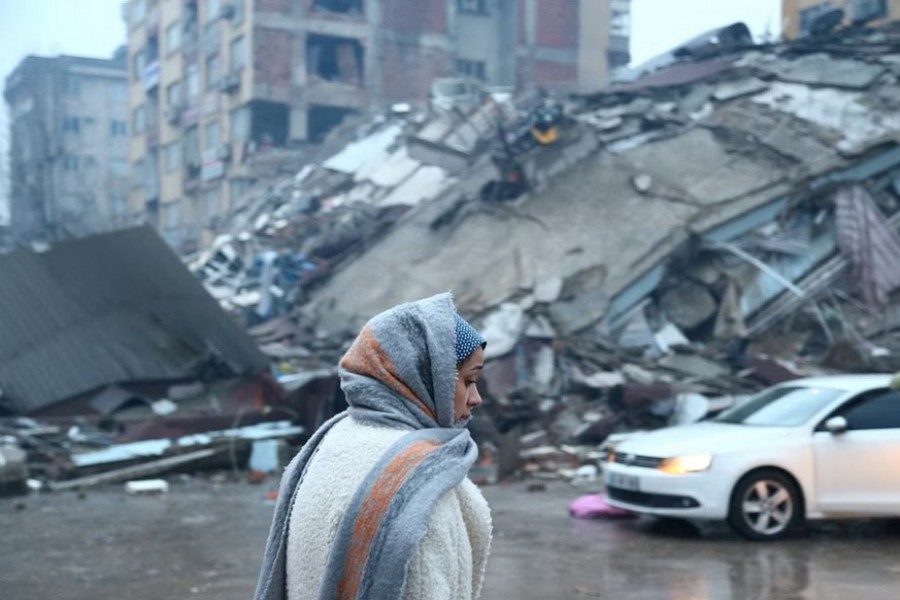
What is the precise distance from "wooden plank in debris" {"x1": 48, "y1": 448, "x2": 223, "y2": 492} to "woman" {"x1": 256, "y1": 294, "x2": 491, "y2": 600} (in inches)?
513

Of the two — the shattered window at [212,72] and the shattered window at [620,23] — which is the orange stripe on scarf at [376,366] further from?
the shattered window at [620,23]

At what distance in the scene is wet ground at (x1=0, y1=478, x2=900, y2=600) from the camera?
28.6ft

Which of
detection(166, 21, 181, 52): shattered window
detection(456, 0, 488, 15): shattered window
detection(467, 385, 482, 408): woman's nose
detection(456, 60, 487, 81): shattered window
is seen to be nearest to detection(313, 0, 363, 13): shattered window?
detection(456, 0, 488, 15): shattered window

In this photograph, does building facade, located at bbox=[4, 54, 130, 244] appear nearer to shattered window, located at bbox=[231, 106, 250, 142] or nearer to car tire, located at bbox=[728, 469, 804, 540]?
shattered window, located at bbox=[231, 106, 250, 142]

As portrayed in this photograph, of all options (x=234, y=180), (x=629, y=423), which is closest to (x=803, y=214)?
(x=629, y=423)

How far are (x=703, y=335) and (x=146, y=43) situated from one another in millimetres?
52055

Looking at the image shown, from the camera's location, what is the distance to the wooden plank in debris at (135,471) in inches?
590

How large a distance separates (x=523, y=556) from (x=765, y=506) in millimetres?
2303

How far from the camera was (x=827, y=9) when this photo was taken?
32875mm

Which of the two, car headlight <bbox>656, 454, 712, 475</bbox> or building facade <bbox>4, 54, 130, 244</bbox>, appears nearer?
car headlight <bbox>656, 454, 712, 475</bbox>

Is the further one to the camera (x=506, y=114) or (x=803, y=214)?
(x=506, y=114)

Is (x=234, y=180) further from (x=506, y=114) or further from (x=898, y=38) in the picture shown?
(x=898, y=38)

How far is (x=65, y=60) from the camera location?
77.5 meters

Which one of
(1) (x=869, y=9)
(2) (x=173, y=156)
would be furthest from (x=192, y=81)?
(1) (x=869, y=9)
